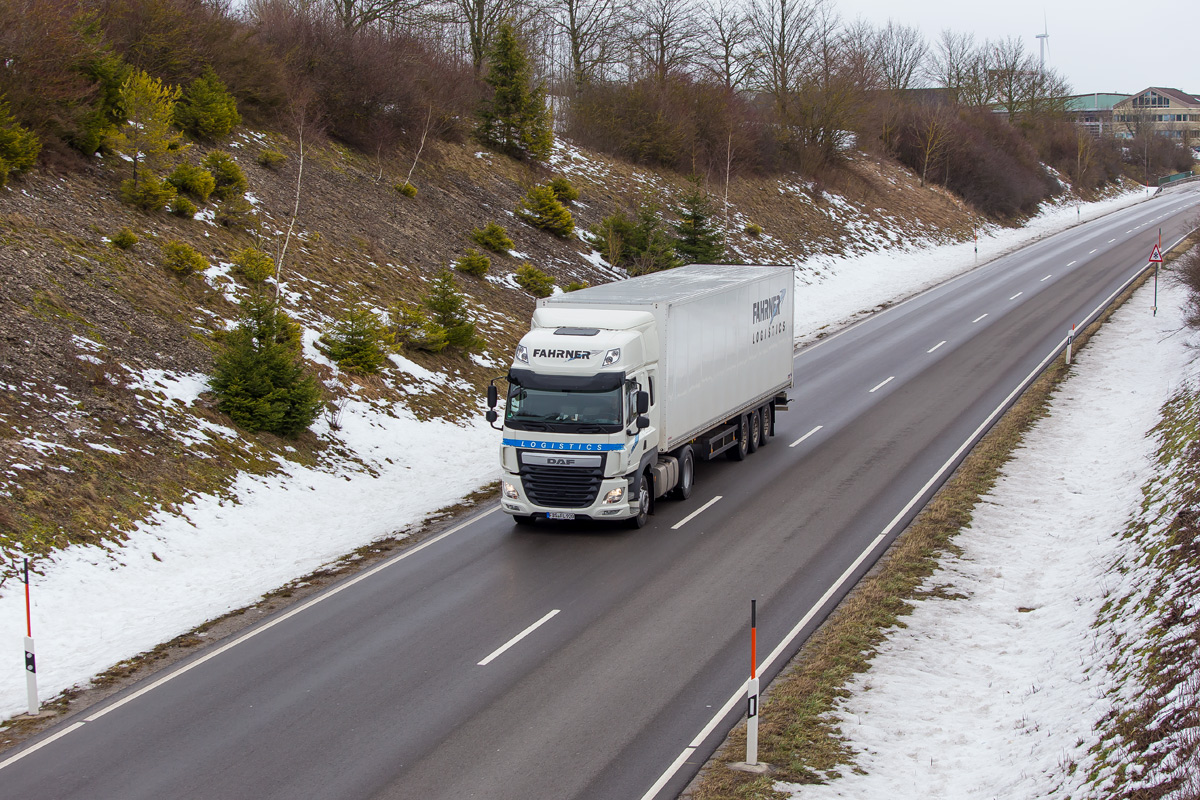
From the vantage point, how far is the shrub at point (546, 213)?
38.8m

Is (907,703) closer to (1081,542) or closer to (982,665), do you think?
(982,665)

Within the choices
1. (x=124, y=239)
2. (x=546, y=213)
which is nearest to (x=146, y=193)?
(x=124, y=239)

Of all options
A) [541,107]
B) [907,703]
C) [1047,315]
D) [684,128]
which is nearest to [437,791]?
[907,703]

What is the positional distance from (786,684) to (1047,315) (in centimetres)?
2994

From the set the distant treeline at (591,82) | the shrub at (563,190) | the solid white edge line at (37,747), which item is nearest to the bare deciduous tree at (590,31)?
the distant treeline at (591,82)

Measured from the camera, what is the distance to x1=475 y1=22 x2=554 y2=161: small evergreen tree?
4297 cm

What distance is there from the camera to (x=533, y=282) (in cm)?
Answer: 3384

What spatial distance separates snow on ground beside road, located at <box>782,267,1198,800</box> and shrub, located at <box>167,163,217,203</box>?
20272mm

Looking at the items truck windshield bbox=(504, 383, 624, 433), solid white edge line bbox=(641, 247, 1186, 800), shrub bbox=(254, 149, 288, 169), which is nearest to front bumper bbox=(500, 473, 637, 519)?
truck windshield bbox=(504, 383, 624, 433)

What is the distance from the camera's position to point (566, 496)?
55.0 feet

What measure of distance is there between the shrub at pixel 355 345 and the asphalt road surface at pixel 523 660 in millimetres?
5218

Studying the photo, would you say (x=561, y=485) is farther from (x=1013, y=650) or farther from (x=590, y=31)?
(x=590, y=31)

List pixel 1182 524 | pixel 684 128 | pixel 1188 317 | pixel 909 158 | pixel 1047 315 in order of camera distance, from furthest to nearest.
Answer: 1. pixel 909 158
2. pixel 684 128
3. pixel 1047 315
4. pixel 1188 317
5. pixel 1182 524

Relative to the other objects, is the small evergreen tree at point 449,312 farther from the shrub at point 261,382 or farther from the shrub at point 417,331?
the shrub at point 261,382
